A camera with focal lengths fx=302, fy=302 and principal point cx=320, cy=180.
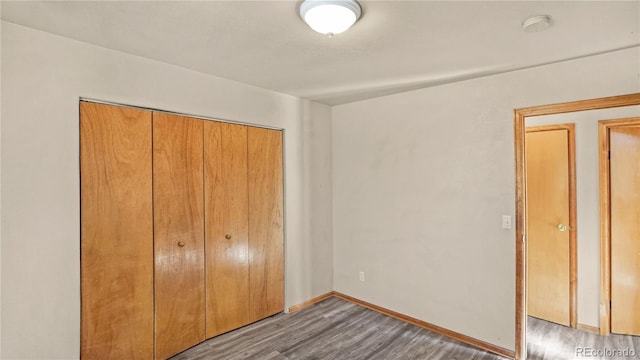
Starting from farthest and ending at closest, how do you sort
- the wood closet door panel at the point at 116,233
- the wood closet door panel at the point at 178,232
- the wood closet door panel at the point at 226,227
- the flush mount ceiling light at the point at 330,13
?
the wood closet door panel at the point at 226,227
the wood closet door panel at the point at 178,232
the wood closet door panel at the point at 116,233
the flush mount ceiling light at the point at 330,13

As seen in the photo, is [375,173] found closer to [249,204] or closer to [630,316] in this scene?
[249,204]

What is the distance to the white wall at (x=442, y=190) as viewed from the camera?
247 cm

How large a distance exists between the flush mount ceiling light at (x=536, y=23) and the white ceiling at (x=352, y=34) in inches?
1.4

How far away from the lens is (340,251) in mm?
3797

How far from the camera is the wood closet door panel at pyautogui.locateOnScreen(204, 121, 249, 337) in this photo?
2.72 m

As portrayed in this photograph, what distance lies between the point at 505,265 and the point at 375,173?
1513 millimetres

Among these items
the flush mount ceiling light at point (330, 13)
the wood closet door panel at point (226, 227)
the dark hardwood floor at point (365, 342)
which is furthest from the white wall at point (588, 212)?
the wood closet door panel at point (226, 227)

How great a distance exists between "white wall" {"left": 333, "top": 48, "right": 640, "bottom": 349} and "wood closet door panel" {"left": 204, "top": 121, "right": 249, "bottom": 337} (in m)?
1.30

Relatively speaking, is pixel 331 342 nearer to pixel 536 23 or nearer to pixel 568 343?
pixel 568 343

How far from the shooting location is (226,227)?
284cm

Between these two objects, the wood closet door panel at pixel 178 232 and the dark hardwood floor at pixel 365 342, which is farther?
the dark hardwood floor at pixel 365 342

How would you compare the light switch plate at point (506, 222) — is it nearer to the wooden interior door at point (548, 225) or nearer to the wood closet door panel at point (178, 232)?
the wooden interior door at point (548, 225)

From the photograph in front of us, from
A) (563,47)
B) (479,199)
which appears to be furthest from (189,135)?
(563,47)

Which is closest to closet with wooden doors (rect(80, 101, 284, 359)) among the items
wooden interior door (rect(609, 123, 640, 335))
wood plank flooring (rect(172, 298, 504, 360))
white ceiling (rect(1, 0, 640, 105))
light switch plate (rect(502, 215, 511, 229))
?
wood plank flooring (rect(172, 298, 504, 360))
